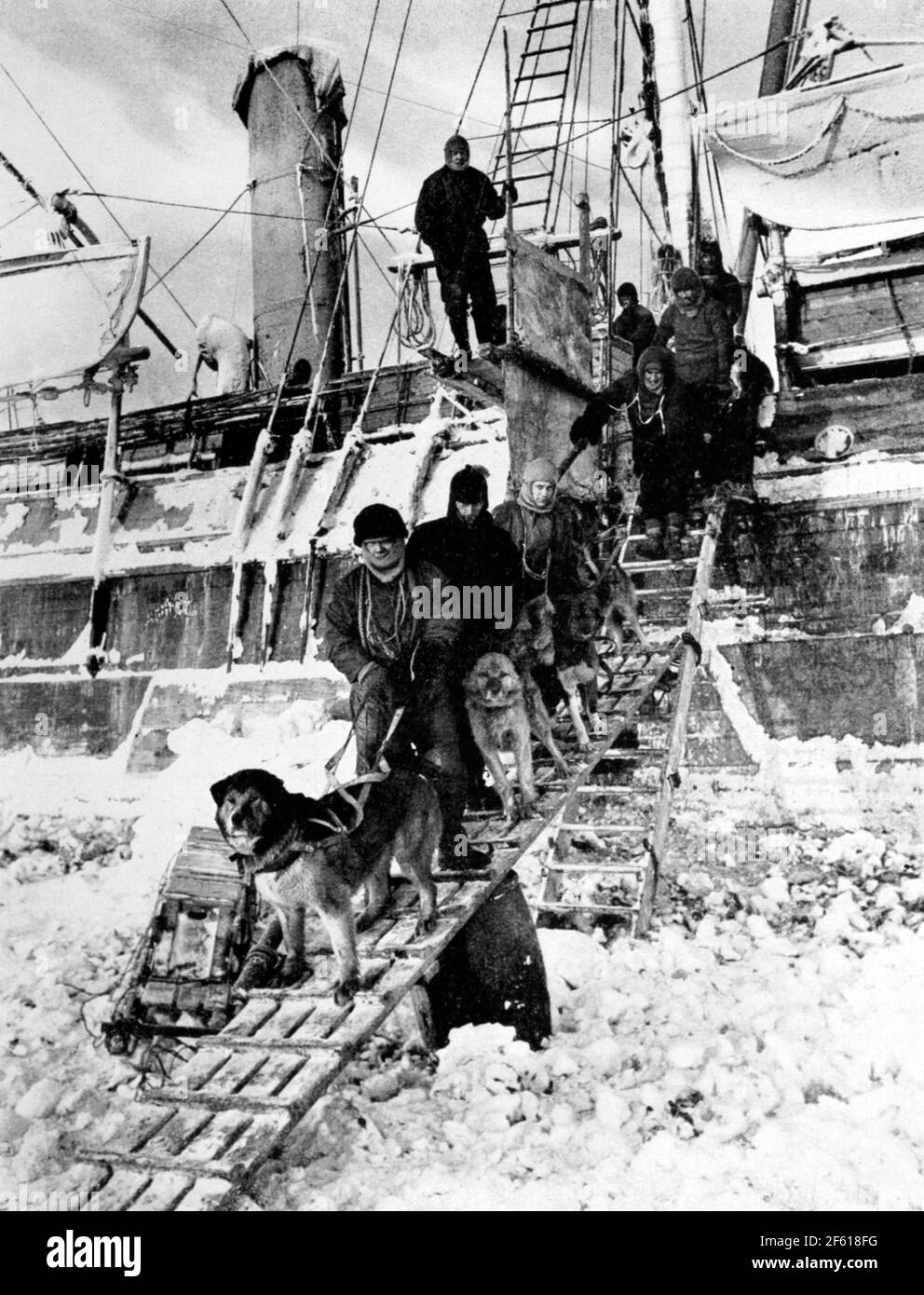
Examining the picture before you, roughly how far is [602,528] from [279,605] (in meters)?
2.06

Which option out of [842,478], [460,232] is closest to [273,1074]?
[842,478]

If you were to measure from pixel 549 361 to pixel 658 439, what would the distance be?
2.46 ft

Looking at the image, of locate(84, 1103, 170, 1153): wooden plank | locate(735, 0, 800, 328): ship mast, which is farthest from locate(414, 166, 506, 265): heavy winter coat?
locate(84, 1103, 170, 1153): wooden plank

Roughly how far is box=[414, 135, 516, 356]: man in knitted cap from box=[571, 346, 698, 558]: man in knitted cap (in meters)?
0.73

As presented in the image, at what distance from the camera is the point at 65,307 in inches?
174

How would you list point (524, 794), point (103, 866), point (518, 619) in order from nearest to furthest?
point (524, 794)
point (518, 619)
point (103, 866)

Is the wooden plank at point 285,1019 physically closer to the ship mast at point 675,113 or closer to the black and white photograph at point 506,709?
the black and white photograph at point 506,709

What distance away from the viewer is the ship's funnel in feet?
31.3

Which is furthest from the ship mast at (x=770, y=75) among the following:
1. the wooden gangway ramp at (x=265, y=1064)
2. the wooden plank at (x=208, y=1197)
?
the wooden plank at (x=208, y=1197)

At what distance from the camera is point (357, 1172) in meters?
2.40

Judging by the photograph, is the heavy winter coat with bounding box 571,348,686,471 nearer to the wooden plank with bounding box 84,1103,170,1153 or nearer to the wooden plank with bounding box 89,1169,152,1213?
the wooden plank with bounding box 84,1103,170,1153
